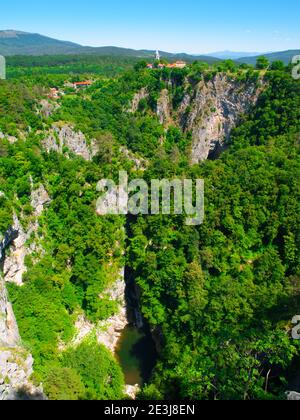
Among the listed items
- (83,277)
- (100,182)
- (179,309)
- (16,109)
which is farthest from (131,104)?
(179,309)

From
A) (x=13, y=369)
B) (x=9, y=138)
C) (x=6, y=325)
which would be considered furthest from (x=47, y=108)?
(x=13, y=369)

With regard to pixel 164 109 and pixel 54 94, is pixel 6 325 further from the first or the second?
pixel 164 109

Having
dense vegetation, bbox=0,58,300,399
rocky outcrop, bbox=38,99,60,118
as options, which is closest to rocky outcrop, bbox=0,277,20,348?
dense vegetation, bbox=0,58,300,399

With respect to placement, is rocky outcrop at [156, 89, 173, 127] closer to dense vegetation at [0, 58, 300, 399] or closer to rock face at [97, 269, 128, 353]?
dense vegetation at [0, 58, 300, 399]

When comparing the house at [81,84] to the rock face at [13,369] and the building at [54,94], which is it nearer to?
the building at [54,94]

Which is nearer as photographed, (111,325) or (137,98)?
(111,325)
